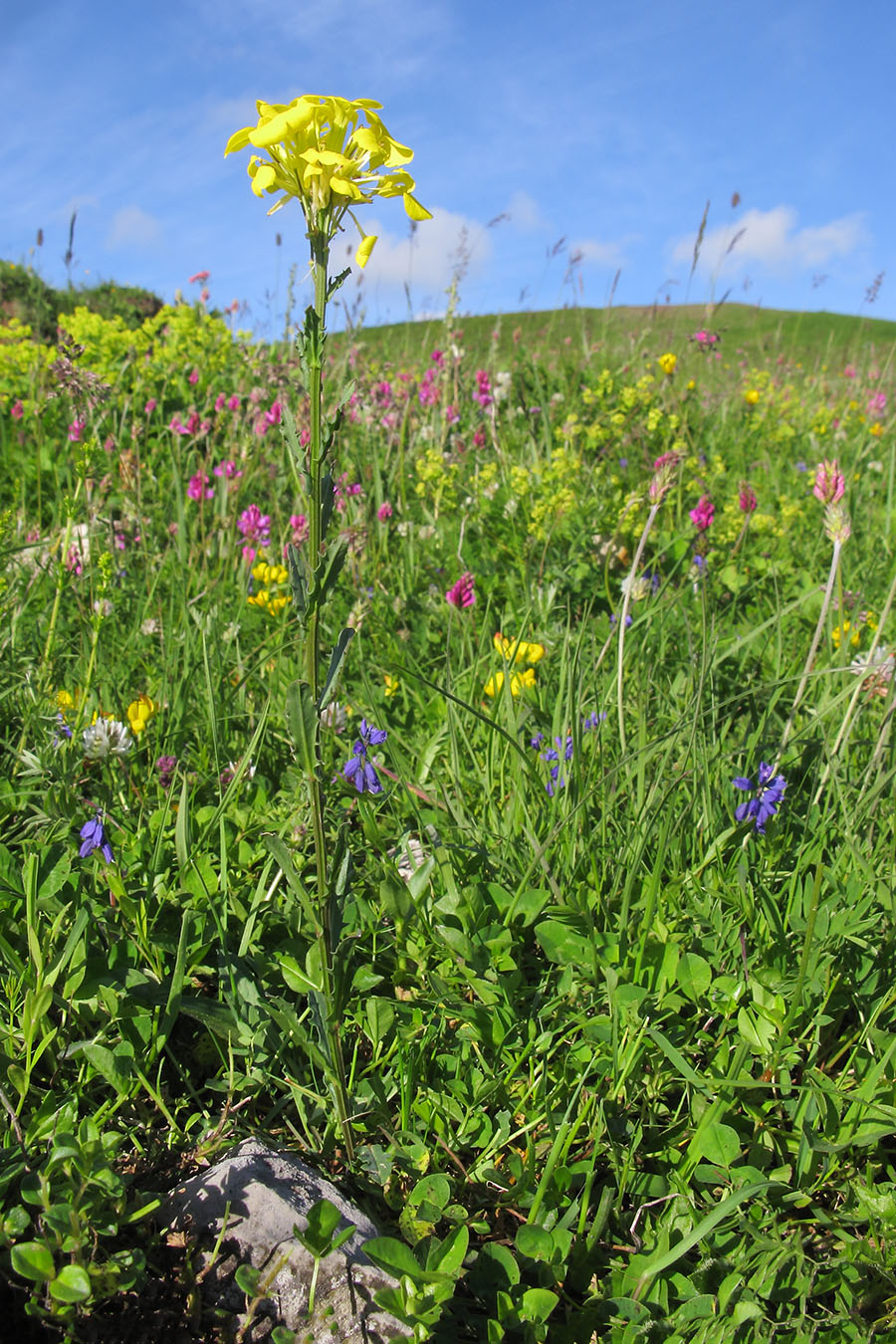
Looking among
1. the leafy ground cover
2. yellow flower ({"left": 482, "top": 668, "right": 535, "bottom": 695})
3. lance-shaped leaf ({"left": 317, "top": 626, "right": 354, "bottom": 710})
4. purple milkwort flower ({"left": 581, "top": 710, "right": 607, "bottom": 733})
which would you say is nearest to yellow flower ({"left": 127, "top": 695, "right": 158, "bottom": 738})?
the leafy ground cover

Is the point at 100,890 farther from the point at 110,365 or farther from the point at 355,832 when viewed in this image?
the point at 110,365

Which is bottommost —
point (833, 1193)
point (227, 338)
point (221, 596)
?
point (833, 1193)

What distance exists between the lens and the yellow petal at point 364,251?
896mm

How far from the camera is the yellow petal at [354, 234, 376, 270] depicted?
90cm

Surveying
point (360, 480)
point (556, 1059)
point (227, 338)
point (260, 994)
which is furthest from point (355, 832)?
point (227, 338)

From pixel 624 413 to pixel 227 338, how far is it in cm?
288

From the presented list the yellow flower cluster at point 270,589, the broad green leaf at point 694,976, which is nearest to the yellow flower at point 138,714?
the yellow flower cluster at point 270,589

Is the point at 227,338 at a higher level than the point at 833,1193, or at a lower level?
higher

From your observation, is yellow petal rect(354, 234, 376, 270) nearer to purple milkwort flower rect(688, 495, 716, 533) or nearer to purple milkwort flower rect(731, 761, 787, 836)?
purple milkwort flower rect(731, 761, 787, 836)

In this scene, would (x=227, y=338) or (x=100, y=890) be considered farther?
(x=227, y=338)

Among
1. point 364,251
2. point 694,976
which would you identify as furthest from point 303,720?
point 694,976

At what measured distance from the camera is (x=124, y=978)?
53.6 inches

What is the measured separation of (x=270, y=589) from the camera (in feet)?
8.78

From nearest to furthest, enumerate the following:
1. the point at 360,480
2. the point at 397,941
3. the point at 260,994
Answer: the point at 260,994
the point at 397,941
the point at 360,480
